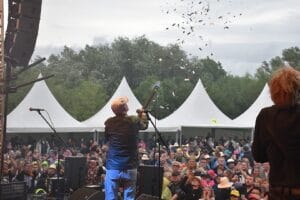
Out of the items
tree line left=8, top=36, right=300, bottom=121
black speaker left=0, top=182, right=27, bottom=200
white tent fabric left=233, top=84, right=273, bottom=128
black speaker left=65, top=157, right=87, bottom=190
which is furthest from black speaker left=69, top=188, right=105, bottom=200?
tree line left=8, top=36, right=300, bottom=121

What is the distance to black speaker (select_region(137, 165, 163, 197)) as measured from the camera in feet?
24.4

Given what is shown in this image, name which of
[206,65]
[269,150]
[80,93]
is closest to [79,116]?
[80,93]

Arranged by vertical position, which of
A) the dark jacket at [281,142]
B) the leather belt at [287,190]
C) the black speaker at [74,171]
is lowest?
the black speaker at [74,171]

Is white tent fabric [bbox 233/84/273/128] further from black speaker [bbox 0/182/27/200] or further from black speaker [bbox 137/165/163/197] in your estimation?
black speaker [bbox 0/182/27/200]

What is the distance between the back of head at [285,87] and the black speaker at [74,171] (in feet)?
22.9

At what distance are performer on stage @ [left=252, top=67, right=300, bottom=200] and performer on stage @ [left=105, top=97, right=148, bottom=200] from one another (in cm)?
293

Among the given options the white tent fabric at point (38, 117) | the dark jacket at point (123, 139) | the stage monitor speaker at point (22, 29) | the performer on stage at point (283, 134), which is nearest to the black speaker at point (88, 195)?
the dark jacket at point (123, 139)

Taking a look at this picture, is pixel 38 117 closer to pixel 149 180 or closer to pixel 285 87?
pixel 149 180

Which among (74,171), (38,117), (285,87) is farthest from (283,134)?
(38,117)

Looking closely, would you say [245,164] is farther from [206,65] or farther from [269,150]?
[206,65]

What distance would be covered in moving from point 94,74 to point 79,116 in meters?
28.0

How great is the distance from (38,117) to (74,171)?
927cm

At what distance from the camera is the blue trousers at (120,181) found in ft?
19.7

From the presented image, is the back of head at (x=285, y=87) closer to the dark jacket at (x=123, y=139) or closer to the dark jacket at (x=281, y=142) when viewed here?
the dark jacket at (x=281, y=142)
